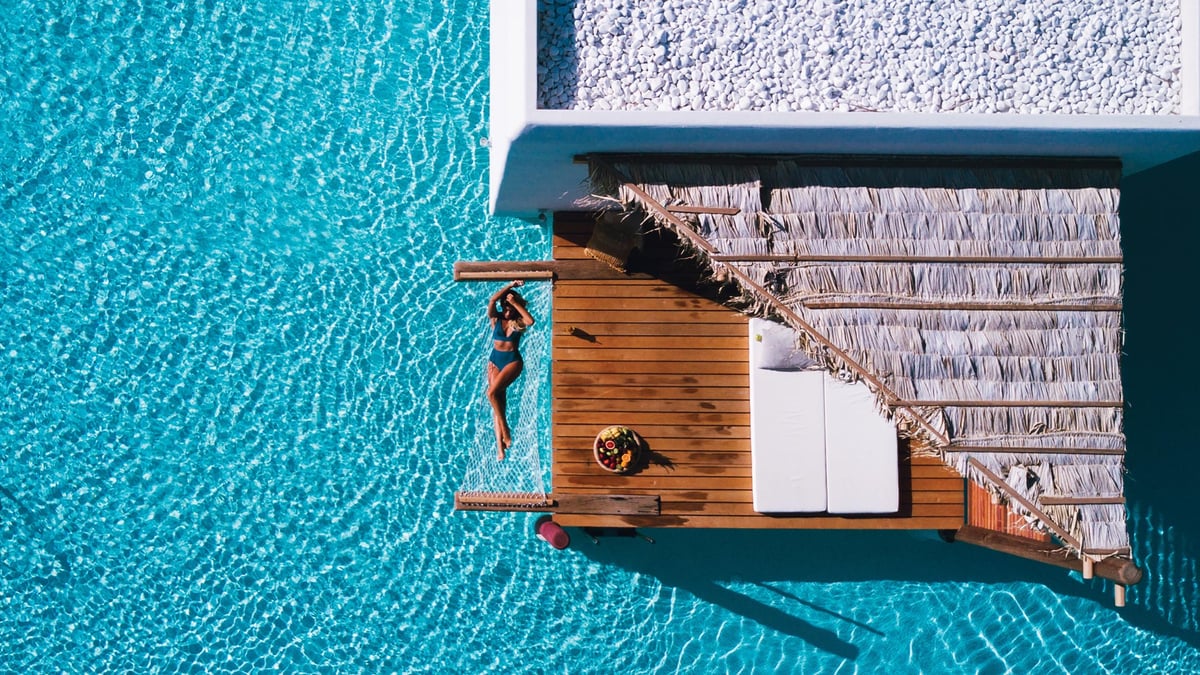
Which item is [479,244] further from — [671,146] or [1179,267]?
[1179,267]

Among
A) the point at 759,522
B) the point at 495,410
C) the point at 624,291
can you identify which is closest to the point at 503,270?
the point at 624,291

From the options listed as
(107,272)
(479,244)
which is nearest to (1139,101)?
(479,244)

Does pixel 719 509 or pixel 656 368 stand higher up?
pixel 656 368

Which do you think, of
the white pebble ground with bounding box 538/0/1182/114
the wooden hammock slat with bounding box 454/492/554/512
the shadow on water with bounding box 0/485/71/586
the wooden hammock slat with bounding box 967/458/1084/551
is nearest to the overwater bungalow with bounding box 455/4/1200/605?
the wooden hammock slat with bounding box 967/458/1084/551

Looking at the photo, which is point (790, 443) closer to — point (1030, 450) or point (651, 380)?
point (651, 380)

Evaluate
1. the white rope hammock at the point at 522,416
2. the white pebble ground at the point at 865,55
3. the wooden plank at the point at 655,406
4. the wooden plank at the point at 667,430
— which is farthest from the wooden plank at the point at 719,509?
the white pebble ground at the point at 865,55

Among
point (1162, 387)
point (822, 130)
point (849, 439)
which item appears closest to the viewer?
point (822, 130)

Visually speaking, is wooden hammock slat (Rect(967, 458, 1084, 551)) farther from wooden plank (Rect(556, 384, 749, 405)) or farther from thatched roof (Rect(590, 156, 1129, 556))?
wooden plank (Rect(556, 384, 749, 405))

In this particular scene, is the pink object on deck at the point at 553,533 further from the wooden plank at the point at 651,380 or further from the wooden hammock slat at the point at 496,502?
the wooden plank at the point at 651,380
